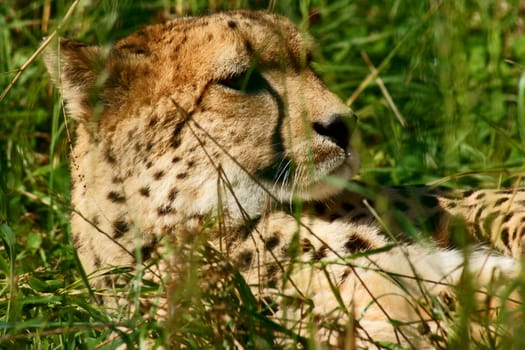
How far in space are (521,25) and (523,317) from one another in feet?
10.1

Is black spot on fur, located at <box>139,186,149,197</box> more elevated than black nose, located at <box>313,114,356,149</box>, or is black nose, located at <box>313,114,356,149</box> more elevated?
black nose, located at <box>313,114,356,149</box>

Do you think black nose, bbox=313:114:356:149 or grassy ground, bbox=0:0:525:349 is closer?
grassy ground, bbox=0:0:525:349

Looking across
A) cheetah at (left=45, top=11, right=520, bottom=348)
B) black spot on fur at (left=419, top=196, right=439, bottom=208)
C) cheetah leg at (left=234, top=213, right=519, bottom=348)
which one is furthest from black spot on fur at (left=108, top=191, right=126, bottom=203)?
black spot on fur at (left=419, top=196, right=439, bottom=208)

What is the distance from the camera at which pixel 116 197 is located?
9.98 feet

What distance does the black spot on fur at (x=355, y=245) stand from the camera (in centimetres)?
305

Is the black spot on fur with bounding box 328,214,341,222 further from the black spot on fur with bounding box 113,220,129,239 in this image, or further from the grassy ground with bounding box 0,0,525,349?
the black spot on fur with bounding box 113,220,129,239

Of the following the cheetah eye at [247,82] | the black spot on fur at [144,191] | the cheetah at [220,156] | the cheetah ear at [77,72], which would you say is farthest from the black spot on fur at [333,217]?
the cheetah ear at [77,72]

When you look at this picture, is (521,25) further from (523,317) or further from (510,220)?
(523,317)

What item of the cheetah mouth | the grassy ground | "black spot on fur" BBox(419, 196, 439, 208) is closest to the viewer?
the grassy ground

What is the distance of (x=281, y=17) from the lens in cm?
333

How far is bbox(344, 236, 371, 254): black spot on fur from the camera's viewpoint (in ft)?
10.00

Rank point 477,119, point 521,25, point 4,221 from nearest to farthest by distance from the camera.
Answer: point 4,221 < point 477,119 < point 521,25

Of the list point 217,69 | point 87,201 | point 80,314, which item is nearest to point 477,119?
point 217,69

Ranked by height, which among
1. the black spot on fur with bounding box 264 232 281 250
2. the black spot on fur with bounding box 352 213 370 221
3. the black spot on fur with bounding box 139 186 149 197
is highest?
the black spot on fur with bounding box 139 186 149 197
